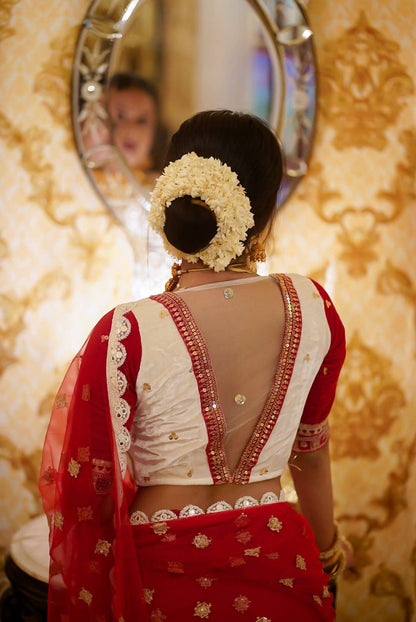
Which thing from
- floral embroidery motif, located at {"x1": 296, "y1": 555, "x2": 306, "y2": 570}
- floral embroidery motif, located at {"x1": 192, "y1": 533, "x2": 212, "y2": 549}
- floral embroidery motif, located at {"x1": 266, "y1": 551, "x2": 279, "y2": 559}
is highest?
floral embroidery motif, located at {"x1": 192, "y1": 533, "x2": 212, "y2": 549}

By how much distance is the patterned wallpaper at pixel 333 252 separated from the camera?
1.81 metres

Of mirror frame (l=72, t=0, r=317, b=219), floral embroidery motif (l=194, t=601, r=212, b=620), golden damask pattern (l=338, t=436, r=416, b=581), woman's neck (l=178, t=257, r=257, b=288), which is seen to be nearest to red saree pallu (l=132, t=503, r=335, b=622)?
floral embroidery motif (l=194, t=601, r=212, b=620)

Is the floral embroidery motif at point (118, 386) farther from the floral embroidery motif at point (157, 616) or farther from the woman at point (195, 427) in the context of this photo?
the floral embroidery motif at point (157, 616)

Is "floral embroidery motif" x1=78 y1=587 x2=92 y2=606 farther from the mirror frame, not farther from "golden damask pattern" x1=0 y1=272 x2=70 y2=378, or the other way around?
the mirror frame

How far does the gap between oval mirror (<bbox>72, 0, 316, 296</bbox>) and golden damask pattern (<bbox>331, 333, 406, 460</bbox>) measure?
2.33 feet

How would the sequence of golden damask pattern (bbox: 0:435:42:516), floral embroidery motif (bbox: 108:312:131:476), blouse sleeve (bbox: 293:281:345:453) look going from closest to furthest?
floral embroidery motif (bbox: 108:312:131:476)
blouse sleeve (bbox: 293:281:345:453)
golden damask pattern (bbox: 0:435:42:516)

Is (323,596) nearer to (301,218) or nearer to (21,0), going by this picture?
(301,218)

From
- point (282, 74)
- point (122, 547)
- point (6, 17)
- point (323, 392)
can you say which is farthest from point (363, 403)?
point (6, 17)


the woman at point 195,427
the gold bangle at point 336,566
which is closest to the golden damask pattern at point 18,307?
the woman at point 195,427

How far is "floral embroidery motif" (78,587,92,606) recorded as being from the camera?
3.32ft

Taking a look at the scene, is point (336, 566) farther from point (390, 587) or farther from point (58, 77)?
point (58, 77)

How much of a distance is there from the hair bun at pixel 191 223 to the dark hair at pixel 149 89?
2.59 feet

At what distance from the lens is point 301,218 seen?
201 cm

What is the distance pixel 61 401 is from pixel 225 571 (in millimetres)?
386
